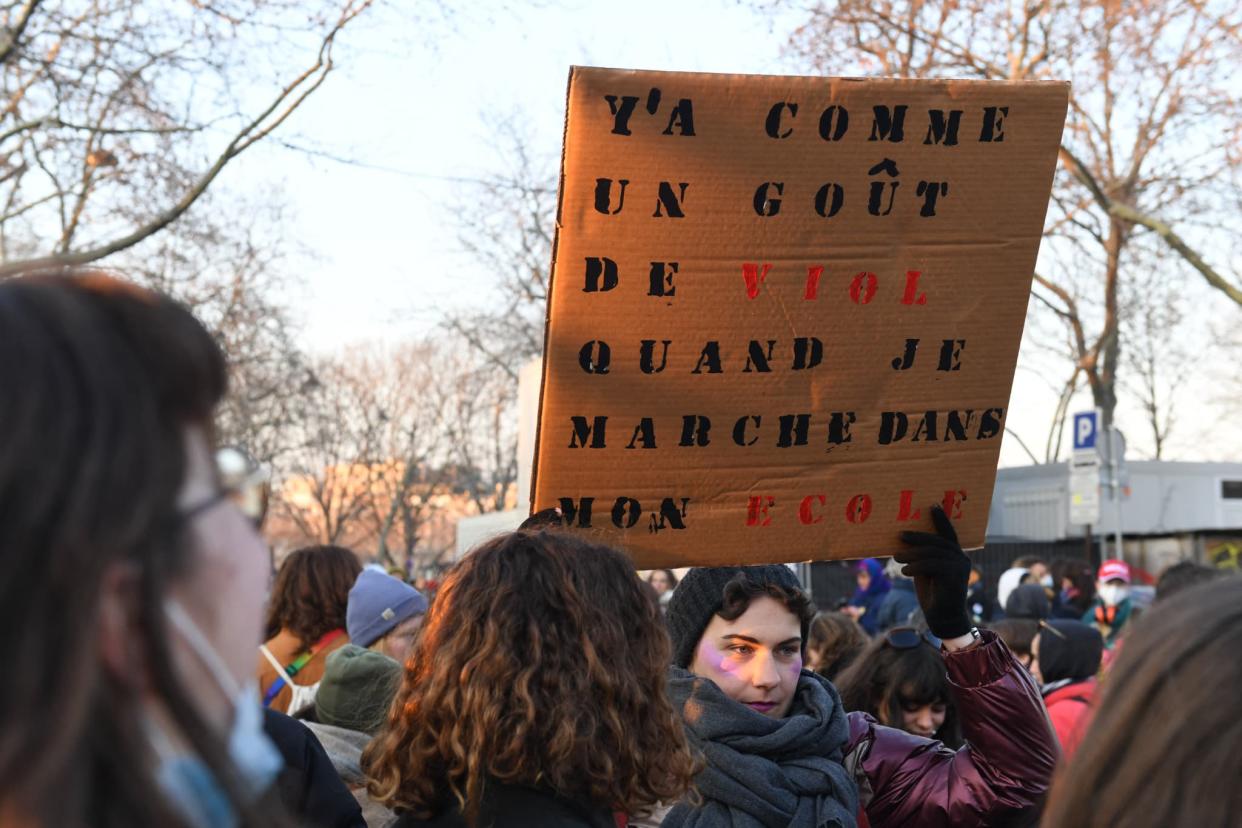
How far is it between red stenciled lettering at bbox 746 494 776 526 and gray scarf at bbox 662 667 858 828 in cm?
47

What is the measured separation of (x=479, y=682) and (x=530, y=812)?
0.25 metres

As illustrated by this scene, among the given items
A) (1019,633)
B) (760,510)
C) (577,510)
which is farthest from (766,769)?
(1019,633)

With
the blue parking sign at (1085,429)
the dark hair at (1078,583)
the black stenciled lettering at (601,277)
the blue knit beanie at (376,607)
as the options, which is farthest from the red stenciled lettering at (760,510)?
the blue parking sign at (1085,429)

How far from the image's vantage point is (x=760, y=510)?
122 inches

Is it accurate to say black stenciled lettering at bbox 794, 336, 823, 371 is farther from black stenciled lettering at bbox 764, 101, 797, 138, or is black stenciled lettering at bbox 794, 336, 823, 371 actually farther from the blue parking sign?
the blue parking sign

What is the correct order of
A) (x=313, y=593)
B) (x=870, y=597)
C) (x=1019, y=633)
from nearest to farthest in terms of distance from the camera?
(x=313, y=593), (x=1019, y=633), (x=870, y=597)

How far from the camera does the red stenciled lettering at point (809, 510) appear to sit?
3.12 metres

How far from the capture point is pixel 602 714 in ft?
8.25

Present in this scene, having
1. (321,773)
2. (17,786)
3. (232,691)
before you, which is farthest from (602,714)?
(17,786)

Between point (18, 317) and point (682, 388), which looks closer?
point (18, 317)

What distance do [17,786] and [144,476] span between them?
0.22 meters

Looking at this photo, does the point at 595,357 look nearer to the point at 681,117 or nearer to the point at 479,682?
the point at 681,117

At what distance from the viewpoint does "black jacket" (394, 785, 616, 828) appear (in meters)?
2.44

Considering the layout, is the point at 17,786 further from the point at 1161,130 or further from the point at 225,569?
the point at 1161,130
